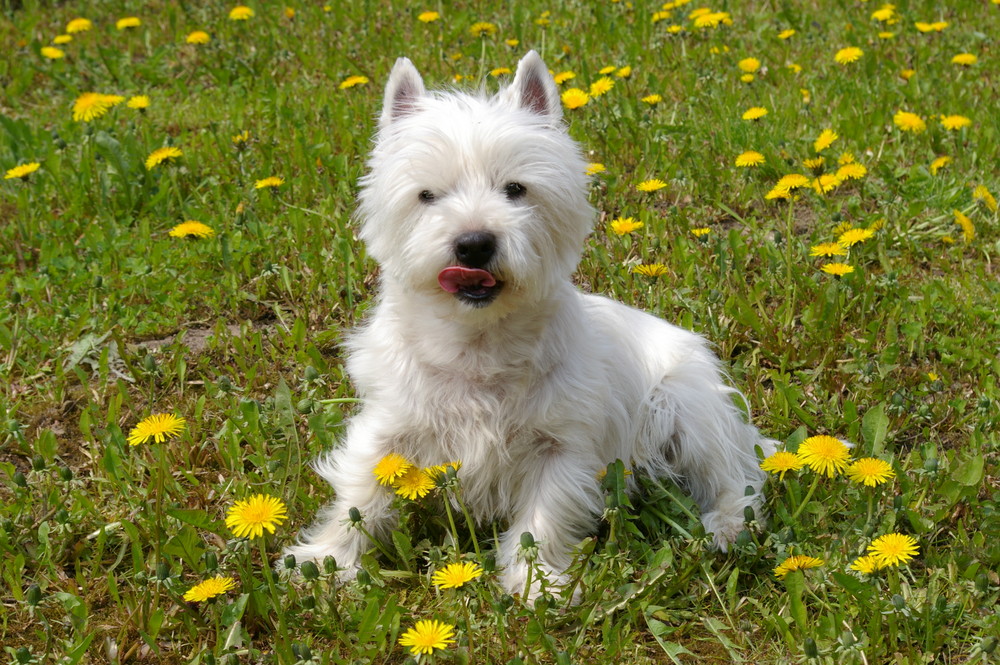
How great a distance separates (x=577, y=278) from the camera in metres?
5.18

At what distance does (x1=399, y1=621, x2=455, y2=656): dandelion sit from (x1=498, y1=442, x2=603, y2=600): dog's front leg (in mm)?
573

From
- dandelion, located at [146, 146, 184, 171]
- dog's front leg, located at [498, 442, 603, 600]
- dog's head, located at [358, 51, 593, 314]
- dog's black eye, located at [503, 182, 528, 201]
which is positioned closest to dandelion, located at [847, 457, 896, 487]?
dog's front leg, located at [498, 442, 603, 600]

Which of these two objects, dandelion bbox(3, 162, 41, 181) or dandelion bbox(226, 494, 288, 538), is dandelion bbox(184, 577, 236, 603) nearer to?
dandelion bbox(226, 494, 288, 538)

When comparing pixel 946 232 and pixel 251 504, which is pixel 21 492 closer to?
pixel 251 504

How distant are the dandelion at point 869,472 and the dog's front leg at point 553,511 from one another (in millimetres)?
828

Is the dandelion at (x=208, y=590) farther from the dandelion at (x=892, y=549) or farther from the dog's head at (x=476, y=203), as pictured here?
the dandelion at (x=892, y=549)

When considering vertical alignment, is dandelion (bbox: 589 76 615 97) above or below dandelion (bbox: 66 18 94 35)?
above

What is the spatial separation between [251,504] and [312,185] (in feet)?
9.69

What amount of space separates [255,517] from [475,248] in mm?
1011

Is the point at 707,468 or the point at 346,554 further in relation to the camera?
the point at 707,468

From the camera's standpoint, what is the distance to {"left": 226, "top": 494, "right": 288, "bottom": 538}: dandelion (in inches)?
119

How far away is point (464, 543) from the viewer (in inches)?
150

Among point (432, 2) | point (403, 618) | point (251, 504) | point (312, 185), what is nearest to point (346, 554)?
point (403, 618)

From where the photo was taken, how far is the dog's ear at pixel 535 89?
3664 millimetres
